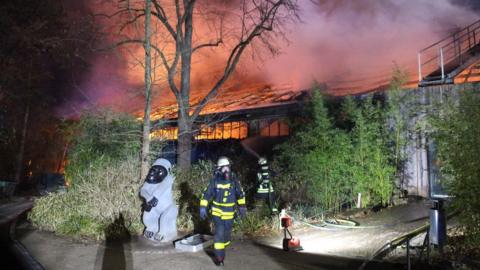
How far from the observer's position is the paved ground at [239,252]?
21.1ft

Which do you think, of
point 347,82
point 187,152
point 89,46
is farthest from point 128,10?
point 347,82

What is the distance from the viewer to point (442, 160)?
7.13 meters

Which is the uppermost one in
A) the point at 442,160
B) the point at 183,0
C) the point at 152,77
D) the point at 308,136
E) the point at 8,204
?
the point at 183,0

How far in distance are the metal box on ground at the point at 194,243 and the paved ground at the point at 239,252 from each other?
150 mm

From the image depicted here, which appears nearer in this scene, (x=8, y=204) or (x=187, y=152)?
(x=187, y=152)

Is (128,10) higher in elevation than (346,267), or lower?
higher

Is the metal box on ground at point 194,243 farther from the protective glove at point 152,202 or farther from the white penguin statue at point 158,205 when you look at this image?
the protective glove at point 152,202

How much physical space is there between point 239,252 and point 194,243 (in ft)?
3.05

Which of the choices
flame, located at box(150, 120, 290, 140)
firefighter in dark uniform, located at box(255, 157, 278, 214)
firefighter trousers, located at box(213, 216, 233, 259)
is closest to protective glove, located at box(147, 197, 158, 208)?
firefighter trousers, located at box(213, 216, 233, 259)

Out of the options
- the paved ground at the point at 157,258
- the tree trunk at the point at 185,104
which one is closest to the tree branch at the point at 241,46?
the tree trunk at the point at 185,104

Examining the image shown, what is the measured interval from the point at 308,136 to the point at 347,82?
30.4ft

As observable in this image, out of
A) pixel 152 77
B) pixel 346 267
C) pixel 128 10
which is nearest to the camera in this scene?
pixel 346 267

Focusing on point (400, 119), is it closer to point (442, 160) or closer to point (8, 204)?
point (442, 160)

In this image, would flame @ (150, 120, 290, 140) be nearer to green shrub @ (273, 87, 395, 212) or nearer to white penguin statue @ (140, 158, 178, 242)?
green shrub @ (273, 87, 395, 212)
